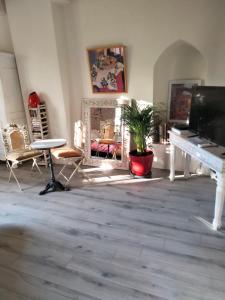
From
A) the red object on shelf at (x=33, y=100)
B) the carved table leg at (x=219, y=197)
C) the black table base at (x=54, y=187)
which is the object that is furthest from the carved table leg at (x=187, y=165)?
the red object on shelf at (x=33, y=100)

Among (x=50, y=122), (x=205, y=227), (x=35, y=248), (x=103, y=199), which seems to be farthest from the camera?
(x=50, y=122)

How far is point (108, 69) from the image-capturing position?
12.7ft

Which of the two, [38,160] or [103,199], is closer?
[103,199]

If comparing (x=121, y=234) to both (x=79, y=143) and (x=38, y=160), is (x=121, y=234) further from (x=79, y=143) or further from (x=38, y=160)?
(x=38, y=160)

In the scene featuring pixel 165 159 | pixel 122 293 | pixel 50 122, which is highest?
pixel 50 122

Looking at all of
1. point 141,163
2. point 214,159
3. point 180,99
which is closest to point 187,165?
point 141,163

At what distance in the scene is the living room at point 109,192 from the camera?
191 centimetres

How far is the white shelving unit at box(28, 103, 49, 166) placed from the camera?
414cm

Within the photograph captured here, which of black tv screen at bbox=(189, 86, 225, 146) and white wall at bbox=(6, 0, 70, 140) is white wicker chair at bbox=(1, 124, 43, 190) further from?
black tv screen at bbox=(189, 86, 225, 146)

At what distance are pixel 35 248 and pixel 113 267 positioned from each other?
0.83 meters

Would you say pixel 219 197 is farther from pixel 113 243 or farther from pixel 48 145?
pixel 48 145

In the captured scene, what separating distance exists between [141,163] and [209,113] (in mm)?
1290

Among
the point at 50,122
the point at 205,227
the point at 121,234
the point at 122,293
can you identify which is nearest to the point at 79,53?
the point at 50,122

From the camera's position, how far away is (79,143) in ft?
13.8
